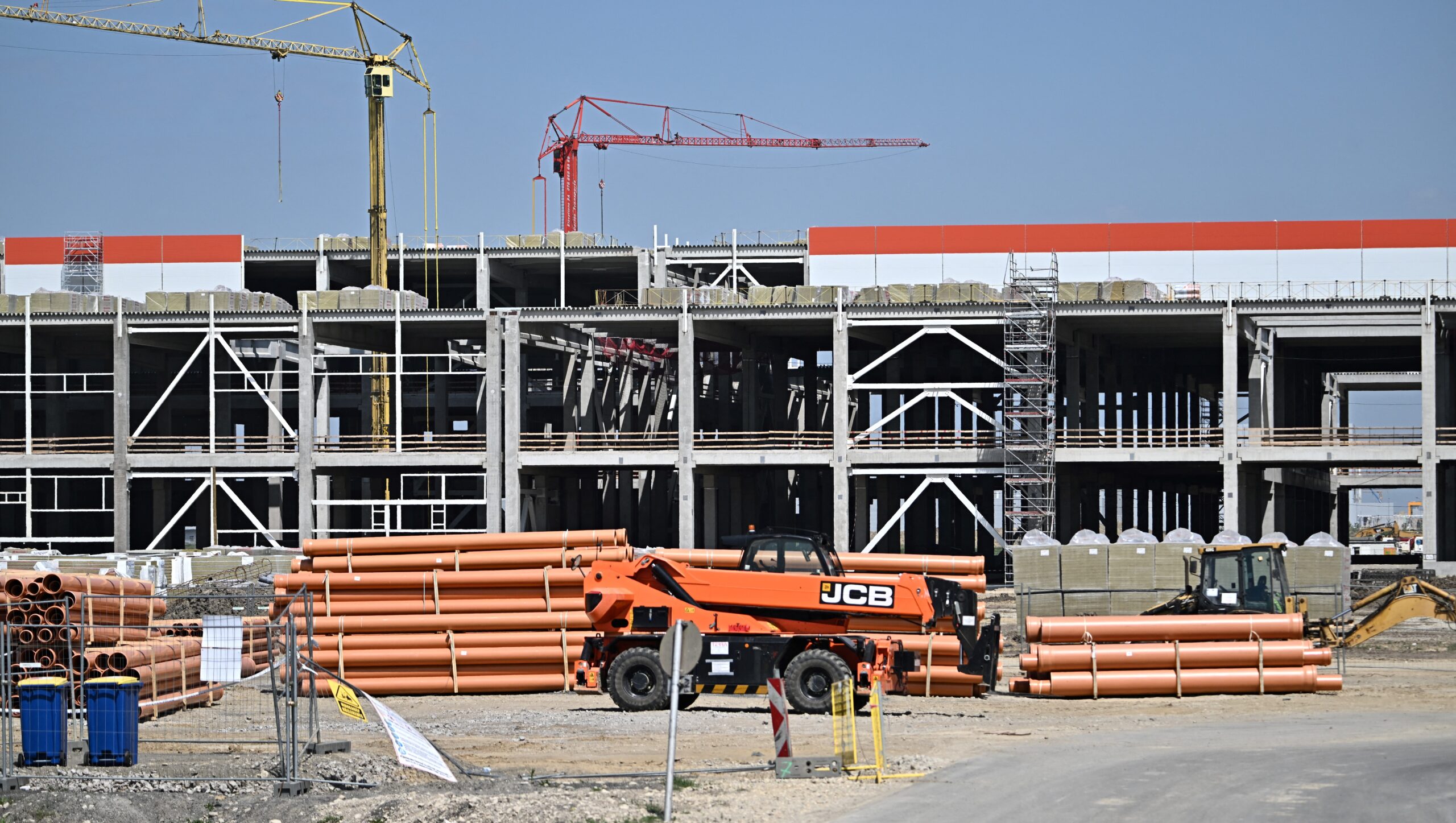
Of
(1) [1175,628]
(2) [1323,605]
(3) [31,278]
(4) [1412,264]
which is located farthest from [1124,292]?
(3) [31,278]

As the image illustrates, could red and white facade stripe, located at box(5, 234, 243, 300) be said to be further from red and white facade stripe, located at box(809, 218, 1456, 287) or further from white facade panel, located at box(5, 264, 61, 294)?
red and white facade stripe, located at box(809, 218, 1456, 287)

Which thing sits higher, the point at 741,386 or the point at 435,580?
the point at 741,386

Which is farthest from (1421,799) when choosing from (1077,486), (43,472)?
(43,472)

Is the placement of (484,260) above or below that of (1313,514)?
above

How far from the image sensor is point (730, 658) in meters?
22.5

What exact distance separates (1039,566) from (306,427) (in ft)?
92.4

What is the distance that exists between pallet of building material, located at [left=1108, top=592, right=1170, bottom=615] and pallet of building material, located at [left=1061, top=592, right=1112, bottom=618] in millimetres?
109

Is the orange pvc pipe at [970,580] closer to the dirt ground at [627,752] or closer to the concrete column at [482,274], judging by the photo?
the dirt ground at [627,752]

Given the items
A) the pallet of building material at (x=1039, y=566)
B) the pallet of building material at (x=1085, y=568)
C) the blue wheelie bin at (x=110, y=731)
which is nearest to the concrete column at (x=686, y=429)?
the pallet of building material at (x=1039, y=566)

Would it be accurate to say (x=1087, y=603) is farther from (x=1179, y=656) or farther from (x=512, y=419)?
(x=512, y=419)

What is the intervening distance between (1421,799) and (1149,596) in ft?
77.7

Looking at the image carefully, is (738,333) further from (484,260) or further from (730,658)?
(730,658)

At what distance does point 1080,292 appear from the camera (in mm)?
53344

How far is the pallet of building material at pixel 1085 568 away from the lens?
39688 mm
